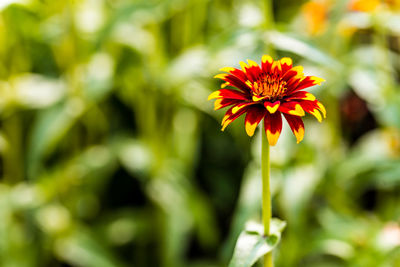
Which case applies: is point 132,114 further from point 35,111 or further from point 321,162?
point 321,162

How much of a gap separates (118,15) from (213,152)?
48 centimetres

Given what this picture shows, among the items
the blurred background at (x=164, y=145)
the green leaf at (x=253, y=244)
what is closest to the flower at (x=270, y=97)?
the green leaf at (x=253, y=244)

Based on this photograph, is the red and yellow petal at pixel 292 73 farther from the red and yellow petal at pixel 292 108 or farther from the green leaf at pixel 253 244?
the green leaf at pixel 253 244

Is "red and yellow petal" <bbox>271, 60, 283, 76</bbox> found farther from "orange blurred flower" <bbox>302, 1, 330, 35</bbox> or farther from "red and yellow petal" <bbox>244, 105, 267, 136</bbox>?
"orange blurred flower" <bbox>302, 1, 330, 35</bbox>

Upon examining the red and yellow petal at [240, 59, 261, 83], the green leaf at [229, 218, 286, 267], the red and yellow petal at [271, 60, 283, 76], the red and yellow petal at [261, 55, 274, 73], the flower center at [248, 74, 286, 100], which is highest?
the red and yellow petal at [261, 55, 274, 73]

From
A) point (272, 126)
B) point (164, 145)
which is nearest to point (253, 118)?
point (272, 126)

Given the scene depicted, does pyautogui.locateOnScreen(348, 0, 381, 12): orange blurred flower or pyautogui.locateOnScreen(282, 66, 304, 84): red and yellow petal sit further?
pyautogui.locateOnScreen(348, 0, 381, 12): orange blurred flower

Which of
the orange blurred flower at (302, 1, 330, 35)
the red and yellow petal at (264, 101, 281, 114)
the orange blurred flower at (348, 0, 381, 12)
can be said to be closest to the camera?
the red and yellow petal at (264, 101, 281, 114)

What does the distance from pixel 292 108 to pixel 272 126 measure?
25 millimetres

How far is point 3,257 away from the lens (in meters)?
0.96

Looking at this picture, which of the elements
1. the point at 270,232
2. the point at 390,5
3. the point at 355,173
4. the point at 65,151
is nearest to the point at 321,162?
the point at 355,173

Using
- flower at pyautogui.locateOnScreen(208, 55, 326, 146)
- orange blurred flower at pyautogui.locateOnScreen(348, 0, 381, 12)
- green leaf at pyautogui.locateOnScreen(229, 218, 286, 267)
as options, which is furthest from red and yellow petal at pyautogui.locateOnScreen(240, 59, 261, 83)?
orange blurred flower at pyautogui.locateOnScreen(348, 0, 381, 12)

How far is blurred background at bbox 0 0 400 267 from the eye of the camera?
876 mm

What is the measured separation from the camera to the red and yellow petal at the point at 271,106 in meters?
0.41
